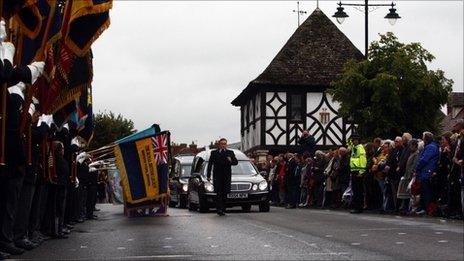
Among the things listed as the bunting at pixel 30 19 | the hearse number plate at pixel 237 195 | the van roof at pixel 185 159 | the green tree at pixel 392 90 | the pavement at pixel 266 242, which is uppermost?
the green tree at pixel 392 90

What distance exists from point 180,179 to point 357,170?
948 cm

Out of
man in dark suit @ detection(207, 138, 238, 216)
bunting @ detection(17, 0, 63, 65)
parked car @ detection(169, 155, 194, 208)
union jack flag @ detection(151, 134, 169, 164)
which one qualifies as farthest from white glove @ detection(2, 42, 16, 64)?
parked car @ detection(169, 155, 194, 208)

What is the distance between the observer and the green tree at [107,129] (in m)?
80.8

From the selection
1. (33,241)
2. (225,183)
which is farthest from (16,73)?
(225,183)

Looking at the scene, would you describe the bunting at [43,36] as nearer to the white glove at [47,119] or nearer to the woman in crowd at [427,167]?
the white glove at [47,119]

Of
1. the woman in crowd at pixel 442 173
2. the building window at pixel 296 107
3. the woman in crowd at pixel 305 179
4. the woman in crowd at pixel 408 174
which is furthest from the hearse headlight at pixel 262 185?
the building window at pixel 296 107

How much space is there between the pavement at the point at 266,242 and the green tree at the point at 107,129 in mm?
63965

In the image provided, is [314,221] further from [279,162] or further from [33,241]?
[279,162]

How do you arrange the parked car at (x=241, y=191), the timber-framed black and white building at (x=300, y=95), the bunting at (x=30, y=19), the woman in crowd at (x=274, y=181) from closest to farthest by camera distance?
1. the bunting at (x=30, y=19)
2. the parked car at (x=241, y=191)
3. the woman in crowd at (x=274, y=181)
4. the timber-framed black and white building at (x=300, y=95)

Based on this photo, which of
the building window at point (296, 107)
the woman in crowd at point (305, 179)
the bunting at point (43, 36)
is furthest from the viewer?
the building window at point (296, 107)

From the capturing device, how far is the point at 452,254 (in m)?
10.3

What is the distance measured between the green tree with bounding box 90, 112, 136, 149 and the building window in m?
27.9

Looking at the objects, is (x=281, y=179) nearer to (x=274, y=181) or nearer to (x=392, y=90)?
(x=274, y=181)

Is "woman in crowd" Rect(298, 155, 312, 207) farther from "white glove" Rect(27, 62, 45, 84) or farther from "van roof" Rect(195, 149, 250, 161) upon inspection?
"white glove" Rect(27, 62, 45, 84)
